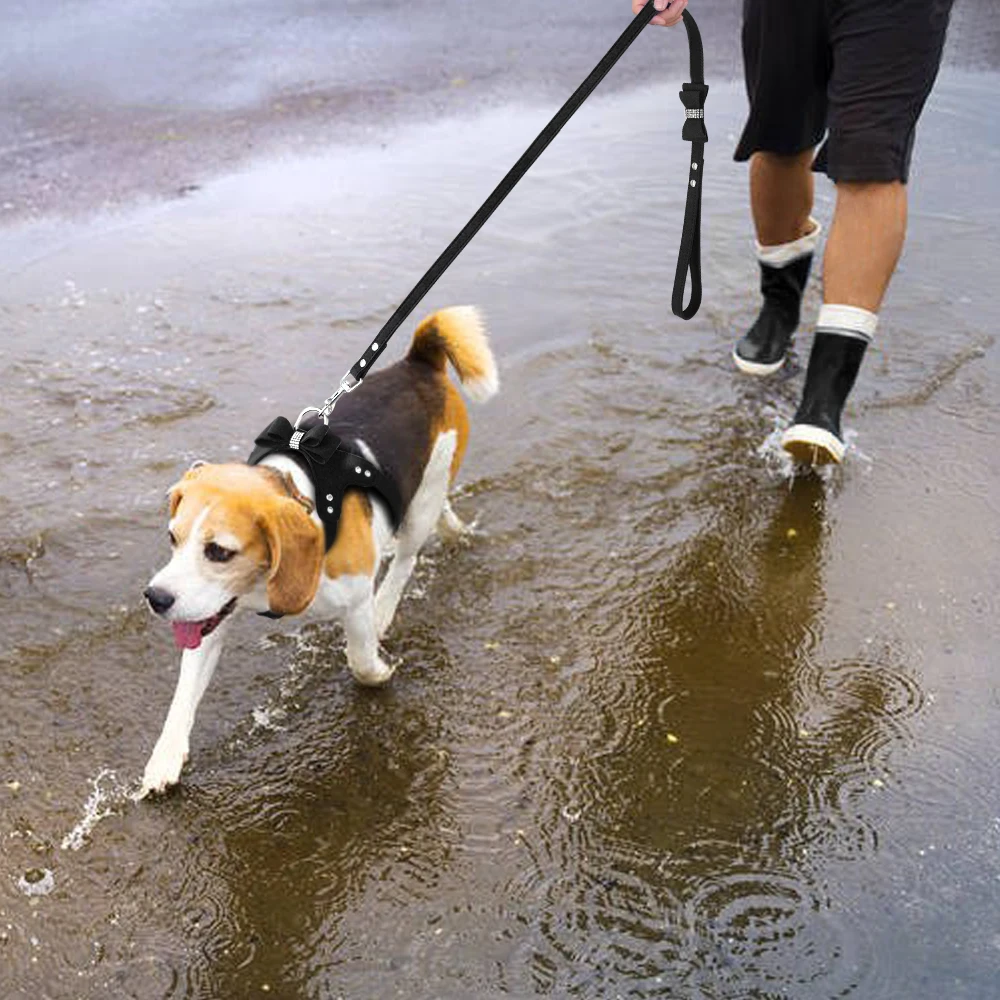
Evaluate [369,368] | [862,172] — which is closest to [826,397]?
[862,172]

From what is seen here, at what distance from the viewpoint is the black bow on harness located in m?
3.02

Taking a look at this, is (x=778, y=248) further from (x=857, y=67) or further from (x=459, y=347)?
(x=459, y=347)

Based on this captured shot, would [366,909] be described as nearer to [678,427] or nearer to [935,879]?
[935,879]

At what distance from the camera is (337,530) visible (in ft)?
9.98

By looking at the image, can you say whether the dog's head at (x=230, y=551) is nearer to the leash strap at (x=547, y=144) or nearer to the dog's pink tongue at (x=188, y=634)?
the dog's pink tongue at (x=188, y=634)

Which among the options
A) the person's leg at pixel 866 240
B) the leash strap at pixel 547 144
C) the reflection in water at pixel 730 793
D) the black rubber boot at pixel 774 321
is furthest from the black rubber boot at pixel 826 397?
the black rubber boot at pixel 774 321

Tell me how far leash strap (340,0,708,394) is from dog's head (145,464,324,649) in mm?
483

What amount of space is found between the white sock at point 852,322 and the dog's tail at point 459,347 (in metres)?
1.11

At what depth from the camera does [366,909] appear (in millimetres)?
2689

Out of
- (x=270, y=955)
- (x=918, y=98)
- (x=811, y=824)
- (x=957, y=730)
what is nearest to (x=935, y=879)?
(x=811, y=824)

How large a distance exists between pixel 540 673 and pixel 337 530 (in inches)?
28.2

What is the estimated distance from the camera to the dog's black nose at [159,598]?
2.67 metres

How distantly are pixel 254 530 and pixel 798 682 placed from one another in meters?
1.50

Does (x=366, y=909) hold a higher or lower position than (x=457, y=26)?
higher
